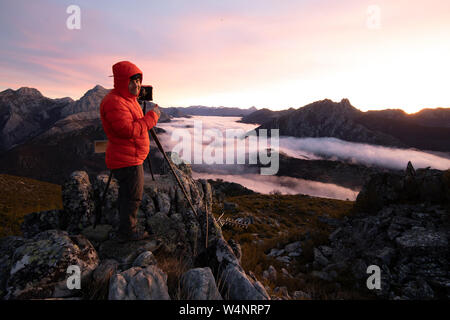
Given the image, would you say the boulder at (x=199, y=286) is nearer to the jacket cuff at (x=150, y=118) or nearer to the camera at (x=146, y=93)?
the jacket cuff at (x=150, y=118)

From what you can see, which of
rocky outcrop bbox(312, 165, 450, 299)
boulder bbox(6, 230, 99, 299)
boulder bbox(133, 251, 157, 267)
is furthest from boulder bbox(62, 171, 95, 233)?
rocky outcrop bbox(312, 165, 450, 299)

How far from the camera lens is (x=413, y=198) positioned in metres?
11.9

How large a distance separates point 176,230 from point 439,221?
39.8 feet

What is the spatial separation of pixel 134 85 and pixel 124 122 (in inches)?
36.0

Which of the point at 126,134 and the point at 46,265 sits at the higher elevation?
the point at 126,134

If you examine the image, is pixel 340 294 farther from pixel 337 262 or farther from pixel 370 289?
pixel 337 262

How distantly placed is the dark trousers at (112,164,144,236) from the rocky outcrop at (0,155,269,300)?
2.09ft

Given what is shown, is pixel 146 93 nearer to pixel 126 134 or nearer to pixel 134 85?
pixel 134 85

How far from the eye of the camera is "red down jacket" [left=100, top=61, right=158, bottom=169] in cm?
404

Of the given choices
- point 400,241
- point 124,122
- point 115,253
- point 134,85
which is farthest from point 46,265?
point 400,241

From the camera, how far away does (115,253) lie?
4777 mm

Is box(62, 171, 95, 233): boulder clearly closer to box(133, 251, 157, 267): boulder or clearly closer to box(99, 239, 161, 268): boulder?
box(99, 239, 161, 268): boulder
